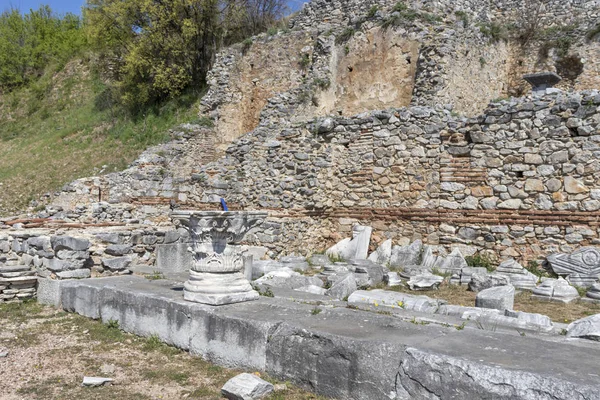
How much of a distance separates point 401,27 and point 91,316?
12.7 meters

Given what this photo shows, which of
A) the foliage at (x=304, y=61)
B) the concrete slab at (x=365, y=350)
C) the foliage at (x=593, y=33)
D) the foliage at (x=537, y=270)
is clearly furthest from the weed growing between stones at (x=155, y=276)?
the foliage at (x=593, y=33)

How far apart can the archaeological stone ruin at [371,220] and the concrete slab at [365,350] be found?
0.06ft

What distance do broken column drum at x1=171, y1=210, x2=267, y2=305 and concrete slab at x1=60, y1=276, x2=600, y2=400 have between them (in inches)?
7.5

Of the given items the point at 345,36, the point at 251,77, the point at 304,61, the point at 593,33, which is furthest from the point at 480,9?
the point at 251,77

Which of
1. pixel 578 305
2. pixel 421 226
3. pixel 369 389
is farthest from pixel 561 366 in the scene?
pixel 421 226

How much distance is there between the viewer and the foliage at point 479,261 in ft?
33.5

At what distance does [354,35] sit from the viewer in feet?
56.7

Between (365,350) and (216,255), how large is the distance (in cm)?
229

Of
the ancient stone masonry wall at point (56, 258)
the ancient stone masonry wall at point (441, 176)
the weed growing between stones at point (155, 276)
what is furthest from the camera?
the ancient stone masonry wall at point (441, 176)

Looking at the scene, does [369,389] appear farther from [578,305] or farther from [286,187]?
[286,187]

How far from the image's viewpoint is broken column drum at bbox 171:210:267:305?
5746 millimetres

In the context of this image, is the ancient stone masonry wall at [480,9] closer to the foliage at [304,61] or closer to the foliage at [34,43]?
the foliage at [304,61]

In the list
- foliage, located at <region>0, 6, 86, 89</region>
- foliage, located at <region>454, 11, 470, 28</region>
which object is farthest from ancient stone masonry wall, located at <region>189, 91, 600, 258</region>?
foliage, located at <region>0, 6, 86, 89</region>

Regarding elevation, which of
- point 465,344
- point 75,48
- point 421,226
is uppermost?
point 75,48
